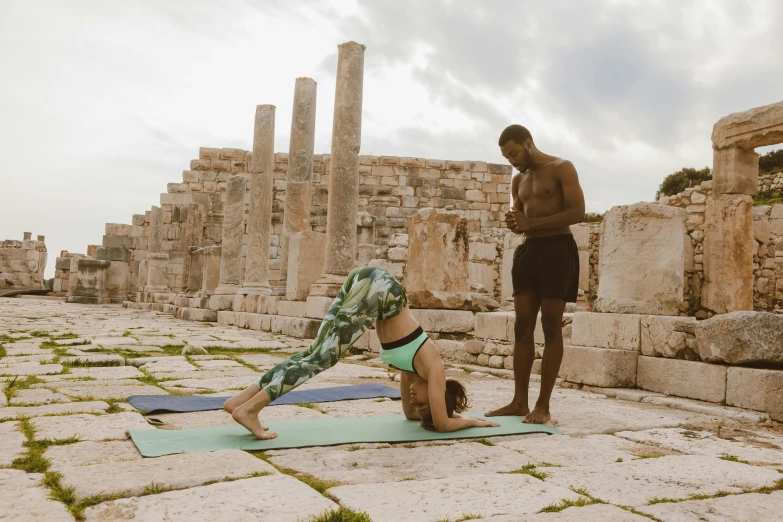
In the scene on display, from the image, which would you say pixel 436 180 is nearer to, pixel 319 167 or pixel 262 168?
pixel 319 167

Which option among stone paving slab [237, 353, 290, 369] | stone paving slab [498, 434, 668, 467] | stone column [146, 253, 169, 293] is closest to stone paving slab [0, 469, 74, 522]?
stone paving slab [498, 434, 668, 467]

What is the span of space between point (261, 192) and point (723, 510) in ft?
50.8

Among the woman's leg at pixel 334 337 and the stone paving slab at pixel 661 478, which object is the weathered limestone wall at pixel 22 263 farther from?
the stone paving slab at pixel 661 478

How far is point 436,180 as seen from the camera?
22.9m

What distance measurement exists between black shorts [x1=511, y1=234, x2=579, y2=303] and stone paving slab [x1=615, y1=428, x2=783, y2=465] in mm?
960

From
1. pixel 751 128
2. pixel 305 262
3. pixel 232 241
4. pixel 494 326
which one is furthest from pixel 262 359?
pixel 232 241

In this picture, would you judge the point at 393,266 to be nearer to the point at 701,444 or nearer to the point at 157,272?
the point at 701,444

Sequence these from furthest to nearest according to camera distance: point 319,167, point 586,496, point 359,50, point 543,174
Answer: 1. point 319,167
2. point 359,50
3. point 543,174
4. point 586,496

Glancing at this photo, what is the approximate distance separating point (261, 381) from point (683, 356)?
3.88m

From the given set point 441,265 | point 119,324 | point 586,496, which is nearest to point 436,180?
point 119,324

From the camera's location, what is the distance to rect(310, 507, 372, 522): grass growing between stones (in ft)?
7.67

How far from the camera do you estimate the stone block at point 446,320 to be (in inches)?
348

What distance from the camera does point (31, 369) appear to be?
6.51 meters

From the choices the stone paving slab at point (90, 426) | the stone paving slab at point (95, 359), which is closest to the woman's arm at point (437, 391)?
the stone paving slab at point (90, 426)
